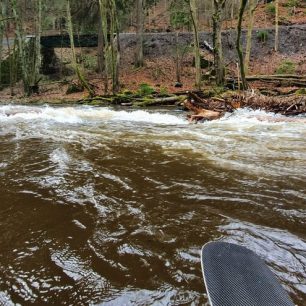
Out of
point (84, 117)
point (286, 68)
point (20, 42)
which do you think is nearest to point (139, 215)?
point (84, 117)

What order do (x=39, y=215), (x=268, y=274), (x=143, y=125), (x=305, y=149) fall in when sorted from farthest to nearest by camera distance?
1. (x=143, y=125)
2. (x=305, y=149)
3. (x=39, y=215)
4. (x=268, y=274)

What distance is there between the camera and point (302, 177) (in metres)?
4.45

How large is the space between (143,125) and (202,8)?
26.9 meters

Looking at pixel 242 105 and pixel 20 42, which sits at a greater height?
pixel 20 42

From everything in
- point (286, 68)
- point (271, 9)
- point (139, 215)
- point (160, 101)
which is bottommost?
point (160, 101)

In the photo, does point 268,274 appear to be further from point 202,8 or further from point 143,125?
→ point 202,8

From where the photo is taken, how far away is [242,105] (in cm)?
1136

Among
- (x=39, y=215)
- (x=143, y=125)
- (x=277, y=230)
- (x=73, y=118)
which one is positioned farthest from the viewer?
(x=73, y=118)

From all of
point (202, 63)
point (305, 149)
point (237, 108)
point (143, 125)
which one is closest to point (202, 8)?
point (202, 63)

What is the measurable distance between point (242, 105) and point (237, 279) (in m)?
A: 9.83

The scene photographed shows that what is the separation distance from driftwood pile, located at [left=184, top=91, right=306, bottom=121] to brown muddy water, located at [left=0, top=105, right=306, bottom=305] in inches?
149

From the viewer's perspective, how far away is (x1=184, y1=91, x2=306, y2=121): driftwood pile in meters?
10.4

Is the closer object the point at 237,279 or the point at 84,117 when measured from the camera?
the point at 237,279

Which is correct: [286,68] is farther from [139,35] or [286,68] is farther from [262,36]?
[139,35]
